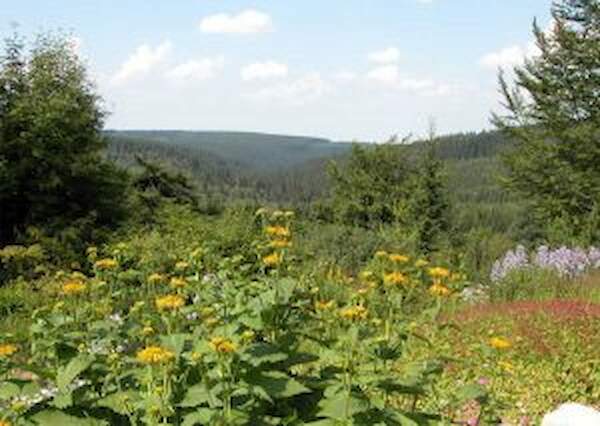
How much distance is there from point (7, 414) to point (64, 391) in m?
0.28

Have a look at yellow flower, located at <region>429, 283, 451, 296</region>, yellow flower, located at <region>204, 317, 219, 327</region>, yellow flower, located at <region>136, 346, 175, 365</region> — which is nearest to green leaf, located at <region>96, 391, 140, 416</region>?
yellow flower, located at <region>136, 346, 175, 365</region>

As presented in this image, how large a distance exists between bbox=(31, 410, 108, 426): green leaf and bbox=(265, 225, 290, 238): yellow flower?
1.13 metres

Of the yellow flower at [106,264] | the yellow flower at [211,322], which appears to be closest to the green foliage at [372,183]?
the yellow flower at [106,264]

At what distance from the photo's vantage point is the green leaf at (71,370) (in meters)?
3.56

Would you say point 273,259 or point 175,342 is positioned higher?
point 273,259

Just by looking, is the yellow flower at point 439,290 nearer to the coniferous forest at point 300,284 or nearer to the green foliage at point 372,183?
the coniferous forest at point 300,284

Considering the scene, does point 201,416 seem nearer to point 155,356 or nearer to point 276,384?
point 155,356

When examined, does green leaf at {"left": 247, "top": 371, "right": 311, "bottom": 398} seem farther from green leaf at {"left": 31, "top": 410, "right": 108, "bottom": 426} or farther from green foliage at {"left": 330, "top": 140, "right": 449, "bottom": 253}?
green foliage at {"left": 330, "top": 140, "right": 449, "bottom": 253}

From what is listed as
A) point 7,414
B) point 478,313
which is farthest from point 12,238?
point 7,414

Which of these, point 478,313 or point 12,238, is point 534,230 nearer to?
point 12,238

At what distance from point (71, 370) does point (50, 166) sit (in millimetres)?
20979

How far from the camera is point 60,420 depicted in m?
3.68

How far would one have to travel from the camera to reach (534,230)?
32.1 m

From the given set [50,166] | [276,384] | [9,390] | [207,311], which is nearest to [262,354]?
[276,384]
